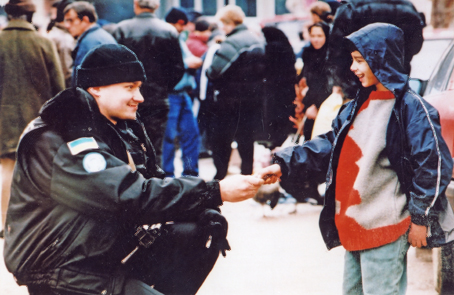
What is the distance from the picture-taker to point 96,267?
→ 240 centimetres

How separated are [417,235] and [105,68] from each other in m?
1.60

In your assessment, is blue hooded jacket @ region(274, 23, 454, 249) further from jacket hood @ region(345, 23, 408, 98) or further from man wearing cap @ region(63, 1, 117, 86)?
man wearing cap @ region(63, 1, 117, 86)

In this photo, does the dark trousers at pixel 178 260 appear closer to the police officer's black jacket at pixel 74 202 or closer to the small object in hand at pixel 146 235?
the small object in hand at pixel 146 235

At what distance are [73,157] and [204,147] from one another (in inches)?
251

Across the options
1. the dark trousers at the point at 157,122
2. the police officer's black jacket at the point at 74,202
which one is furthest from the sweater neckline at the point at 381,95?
the dark trousers at the point at 157,122

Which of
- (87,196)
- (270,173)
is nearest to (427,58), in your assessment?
(270,173)

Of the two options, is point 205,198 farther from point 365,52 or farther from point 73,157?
point 365,52

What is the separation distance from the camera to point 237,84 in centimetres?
589

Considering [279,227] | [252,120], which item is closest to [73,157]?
[279,227]

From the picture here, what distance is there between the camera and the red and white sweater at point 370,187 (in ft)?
8.66

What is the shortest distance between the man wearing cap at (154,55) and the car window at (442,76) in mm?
2547

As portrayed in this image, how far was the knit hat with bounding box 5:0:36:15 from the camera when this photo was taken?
5004 millimetres

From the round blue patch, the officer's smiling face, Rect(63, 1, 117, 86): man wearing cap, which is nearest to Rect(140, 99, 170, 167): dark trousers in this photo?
Rect(63, 1, 117, 86): man wearing cap

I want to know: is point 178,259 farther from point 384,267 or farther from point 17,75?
point 17,75
